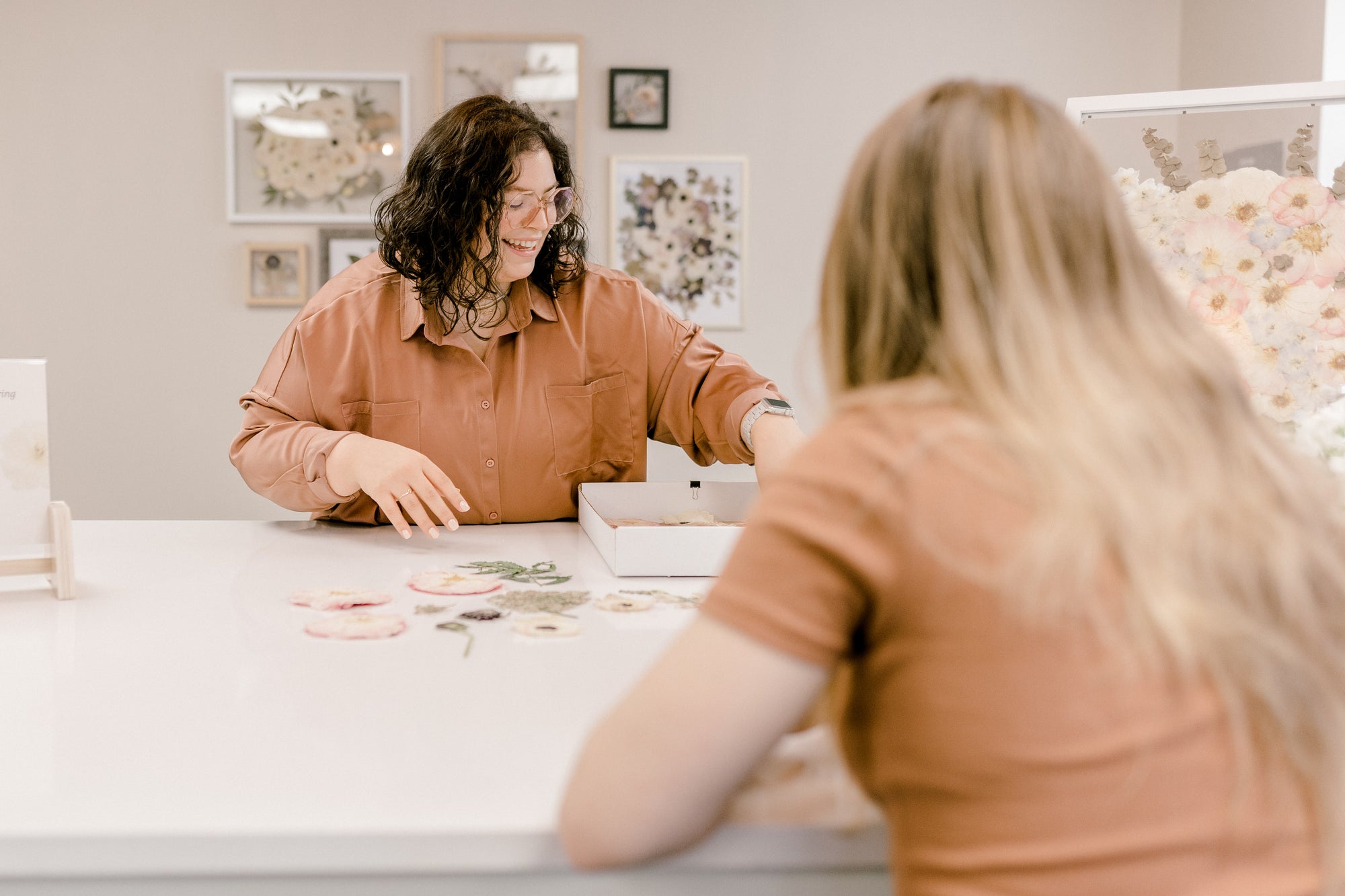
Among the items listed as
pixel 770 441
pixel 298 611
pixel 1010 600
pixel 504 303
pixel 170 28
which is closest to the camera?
pixel 1010 600

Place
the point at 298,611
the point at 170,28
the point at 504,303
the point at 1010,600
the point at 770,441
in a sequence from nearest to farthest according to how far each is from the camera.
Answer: the point at 1010,600 → the point at 298,611 → the point at 770,441 → the point at 504,303 → the point at 170,28

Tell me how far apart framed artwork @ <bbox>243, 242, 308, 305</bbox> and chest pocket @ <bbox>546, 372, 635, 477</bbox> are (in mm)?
1790

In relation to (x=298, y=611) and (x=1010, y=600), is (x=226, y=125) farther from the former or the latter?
(x=1010, y=600)

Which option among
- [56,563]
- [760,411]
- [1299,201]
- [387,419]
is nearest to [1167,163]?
[1299,201]

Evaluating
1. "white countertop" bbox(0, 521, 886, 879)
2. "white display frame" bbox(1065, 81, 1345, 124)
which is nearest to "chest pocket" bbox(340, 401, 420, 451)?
"white countertop" bbox(0, 521, 886, 879)

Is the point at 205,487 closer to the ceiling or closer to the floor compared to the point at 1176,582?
closer to the floor

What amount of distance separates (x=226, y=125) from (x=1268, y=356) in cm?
311

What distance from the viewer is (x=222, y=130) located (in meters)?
3.32

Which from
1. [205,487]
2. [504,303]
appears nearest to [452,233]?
[504,303]

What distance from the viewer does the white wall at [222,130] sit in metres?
3.28

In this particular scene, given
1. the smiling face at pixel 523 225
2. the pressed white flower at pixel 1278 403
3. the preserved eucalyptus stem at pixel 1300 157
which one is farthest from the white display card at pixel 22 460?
the preserved eucalyptus stem at pixel 1300 157

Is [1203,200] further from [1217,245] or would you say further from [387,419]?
[387,419]

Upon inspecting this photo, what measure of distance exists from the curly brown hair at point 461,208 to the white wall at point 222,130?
1.57 meters

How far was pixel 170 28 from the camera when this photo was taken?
10.7 ft
